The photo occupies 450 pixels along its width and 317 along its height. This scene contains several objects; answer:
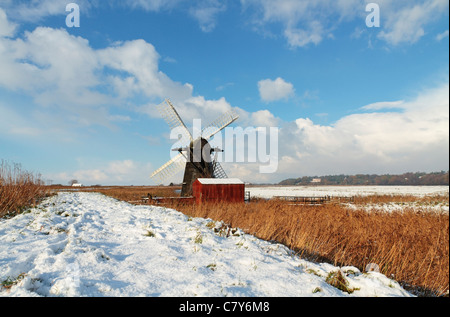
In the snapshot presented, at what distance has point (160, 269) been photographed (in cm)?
328

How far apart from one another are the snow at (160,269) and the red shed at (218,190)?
11.6 meters

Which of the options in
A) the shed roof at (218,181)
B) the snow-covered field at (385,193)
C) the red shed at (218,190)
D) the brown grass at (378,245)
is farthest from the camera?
the shed roof at (218,181)

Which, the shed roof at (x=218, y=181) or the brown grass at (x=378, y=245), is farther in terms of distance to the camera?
the shed roof at (x=218, y=181)

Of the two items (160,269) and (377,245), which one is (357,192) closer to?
(377,245)

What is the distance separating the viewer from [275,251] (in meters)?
4.59

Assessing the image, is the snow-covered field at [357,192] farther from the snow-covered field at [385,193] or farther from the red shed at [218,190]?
the red shed at [218,190]

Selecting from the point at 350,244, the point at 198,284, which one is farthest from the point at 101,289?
the point at 350,244

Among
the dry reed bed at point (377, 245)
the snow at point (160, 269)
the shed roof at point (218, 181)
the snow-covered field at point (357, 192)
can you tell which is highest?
the shed roof at point (218, 181)

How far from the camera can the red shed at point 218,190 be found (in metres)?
16.7

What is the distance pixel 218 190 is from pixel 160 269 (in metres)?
13.8

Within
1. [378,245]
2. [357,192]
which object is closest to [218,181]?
[378,245]

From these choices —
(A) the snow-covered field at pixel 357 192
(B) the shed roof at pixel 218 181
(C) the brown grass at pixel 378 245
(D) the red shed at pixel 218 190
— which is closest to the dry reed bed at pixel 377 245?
(C) the brown grass at pixel 378 245

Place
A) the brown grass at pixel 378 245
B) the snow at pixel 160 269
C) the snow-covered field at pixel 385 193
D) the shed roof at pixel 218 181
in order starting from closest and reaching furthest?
the snow at pixel 160 269 < the brown grass at pixel 378 245 < the snow-covered field at pixel 385 193 < the shed roof at pixel 218 181

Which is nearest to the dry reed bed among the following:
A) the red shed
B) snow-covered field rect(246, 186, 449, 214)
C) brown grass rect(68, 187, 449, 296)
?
brown grass rect(68, 187, 449, 296)
